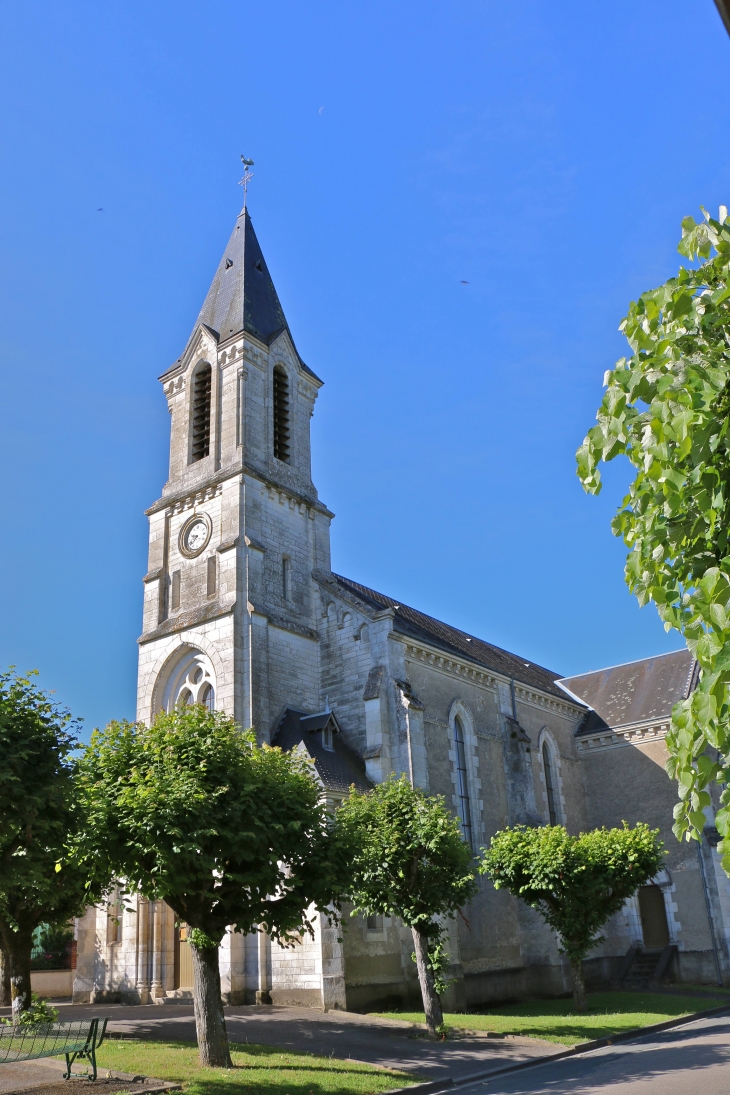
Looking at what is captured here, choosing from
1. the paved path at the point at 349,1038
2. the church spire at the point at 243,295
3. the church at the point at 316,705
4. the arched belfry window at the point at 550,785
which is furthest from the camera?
the arched belfry window at the point at 550,785

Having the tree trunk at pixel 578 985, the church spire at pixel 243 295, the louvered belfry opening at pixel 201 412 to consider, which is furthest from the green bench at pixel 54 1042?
the church spire at pixel 243 295

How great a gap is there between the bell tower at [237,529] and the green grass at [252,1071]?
10475mm

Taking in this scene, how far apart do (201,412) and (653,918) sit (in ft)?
82.4

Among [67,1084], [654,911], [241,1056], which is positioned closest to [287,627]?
[241,1056]

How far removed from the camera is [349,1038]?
18.3 meters

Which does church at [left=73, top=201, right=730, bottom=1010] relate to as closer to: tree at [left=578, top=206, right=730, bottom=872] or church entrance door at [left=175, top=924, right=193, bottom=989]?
church entrance door at [left=175, top=924, right=193, bottom=989]

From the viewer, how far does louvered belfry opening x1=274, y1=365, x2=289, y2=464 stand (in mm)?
31734

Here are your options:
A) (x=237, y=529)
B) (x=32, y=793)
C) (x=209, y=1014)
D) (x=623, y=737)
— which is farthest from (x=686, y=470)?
(x=623, y=737)

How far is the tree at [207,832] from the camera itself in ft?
46.9

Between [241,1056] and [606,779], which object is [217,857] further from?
[606,779]

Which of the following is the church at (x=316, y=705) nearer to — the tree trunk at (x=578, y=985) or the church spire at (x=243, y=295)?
the church spire at (x=243, y=295)

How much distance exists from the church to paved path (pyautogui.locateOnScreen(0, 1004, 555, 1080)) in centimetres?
163

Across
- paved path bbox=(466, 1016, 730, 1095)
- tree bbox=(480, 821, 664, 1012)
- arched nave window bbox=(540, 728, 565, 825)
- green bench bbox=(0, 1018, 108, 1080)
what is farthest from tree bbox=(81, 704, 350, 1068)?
arched nave window bbox=(540, 728, 565, 825)

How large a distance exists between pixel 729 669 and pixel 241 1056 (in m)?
15.1
